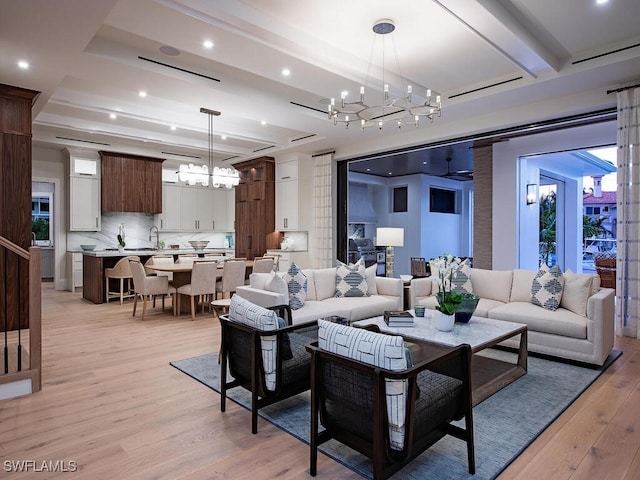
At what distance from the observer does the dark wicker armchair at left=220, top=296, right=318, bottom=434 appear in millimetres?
2494

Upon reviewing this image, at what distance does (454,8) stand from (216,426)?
3543mm

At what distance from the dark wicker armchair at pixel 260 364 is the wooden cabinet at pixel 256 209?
6.19m

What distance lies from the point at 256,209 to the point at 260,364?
→ 22.5 ft

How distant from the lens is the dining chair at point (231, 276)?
6.10 m

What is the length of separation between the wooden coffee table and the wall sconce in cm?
448

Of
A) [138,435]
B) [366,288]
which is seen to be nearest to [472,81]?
[366,288]

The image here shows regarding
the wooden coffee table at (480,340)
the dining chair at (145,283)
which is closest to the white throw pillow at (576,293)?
the wooden coffee table at (480,340)

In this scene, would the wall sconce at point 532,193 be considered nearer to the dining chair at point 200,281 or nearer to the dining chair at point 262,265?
the dining chair at point 262,265

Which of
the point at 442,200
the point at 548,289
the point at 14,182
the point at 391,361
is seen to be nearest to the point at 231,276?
the point at 14,182

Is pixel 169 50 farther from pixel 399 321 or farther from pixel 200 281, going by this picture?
pixel 399 321

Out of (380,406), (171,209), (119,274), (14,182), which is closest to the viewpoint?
(380,406)

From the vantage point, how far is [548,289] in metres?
4.15

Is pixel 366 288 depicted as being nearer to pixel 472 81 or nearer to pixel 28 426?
pixel 472 81

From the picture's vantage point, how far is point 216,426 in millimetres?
2588
